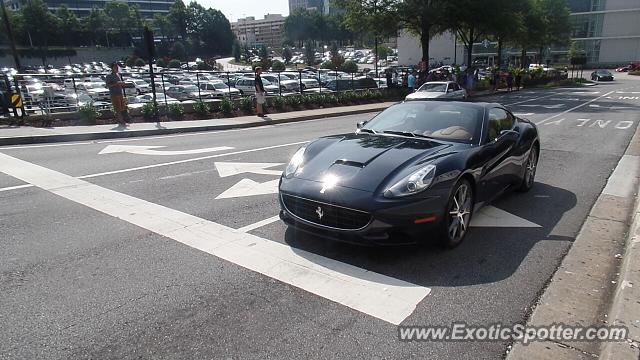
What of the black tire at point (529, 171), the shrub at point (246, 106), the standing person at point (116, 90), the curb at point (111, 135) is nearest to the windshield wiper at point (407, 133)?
the black tire at point (529, 171)

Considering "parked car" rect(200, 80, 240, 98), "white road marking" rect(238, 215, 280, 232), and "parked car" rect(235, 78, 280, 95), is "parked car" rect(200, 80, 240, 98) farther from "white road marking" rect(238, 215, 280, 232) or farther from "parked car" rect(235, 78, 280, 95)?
"white road marking" rect(238, 215, 280, 232)

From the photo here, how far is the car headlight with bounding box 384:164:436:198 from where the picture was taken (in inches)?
160

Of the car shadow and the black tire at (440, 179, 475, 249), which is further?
the black tire at (440, 179, 475, 249)

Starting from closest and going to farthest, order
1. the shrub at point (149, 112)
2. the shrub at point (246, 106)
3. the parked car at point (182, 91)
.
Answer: the shrub at point (149, 112), the shrub at point (246, 106), the parked car at point (182, 91)

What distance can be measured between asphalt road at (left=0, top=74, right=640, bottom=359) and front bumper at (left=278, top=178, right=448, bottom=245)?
28cm

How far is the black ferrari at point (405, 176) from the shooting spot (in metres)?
4.04

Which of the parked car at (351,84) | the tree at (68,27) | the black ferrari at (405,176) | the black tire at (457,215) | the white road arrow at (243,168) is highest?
the tree at (68,27)

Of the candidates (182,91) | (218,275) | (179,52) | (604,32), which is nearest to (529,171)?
(218,275)

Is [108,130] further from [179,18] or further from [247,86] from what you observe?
[179,18]

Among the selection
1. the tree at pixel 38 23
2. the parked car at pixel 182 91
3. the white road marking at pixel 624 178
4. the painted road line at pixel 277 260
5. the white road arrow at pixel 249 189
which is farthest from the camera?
the tree at pixel 38 23

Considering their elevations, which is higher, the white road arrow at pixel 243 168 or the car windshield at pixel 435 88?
the white road arrow at pixel 243 168

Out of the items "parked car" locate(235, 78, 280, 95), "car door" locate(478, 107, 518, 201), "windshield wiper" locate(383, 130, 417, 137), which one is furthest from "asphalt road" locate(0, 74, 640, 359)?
"parked car" locate(235, 78, 280, 95)

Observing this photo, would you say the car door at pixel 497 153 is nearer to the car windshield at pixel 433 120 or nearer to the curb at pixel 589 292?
the car windshield at pixel 433 120

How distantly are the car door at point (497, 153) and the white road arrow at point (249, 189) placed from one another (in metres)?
2.93
